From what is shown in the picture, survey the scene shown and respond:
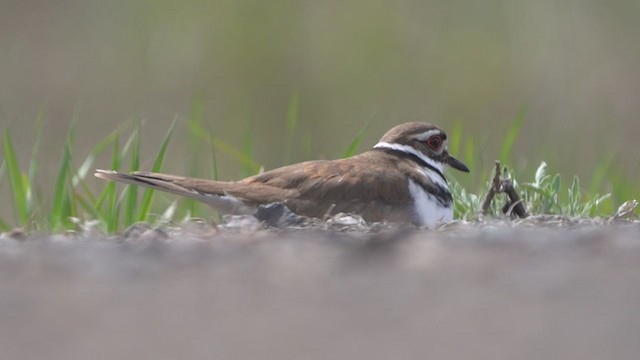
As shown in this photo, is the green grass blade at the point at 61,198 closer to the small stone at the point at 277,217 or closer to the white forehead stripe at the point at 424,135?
the small stone at the point at 277,217

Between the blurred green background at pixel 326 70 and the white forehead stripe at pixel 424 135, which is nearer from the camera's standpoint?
the white forehead stripe at pixel 424 135

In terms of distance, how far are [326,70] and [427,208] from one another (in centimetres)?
648

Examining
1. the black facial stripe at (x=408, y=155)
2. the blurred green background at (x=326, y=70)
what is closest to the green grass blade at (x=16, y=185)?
the black facial stripe at (x=408, y=155)

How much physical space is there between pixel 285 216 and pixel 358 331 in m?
2.60

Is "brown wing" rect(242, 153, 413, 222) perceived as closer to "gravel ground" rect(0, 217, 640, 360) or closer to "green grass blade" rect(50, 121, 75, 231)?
"green grass blade" rect(50, 121, 75, 231)

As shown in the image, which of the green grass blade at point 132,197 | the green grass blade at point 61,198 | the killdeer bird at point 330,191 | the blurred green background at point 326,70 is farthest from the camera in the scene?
the blurred green background at point 326,70

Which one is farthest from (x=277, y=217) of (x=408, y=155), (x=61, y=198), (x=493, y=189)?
(x=408, y=155)

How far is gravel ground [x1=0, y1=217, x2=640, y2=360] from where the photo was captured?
3506 mm

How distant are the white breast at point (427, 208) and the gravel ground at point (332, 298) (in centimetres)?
250

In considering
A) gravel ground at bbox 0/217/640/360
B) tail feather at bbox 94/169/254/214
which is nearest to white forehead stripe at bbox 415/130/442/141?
tail feather at bbox 94/169/254/214

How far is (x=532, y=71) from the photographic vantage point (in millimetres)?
13289

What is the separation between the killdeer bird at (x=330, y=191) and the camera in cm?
720

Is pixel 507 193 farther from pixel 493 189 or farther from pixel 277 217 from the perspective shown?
pixel 277 217

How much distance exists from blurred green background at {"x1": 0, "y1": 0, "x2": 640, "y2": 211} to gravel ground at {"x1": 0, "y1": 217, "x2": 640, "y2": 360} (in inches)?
320
